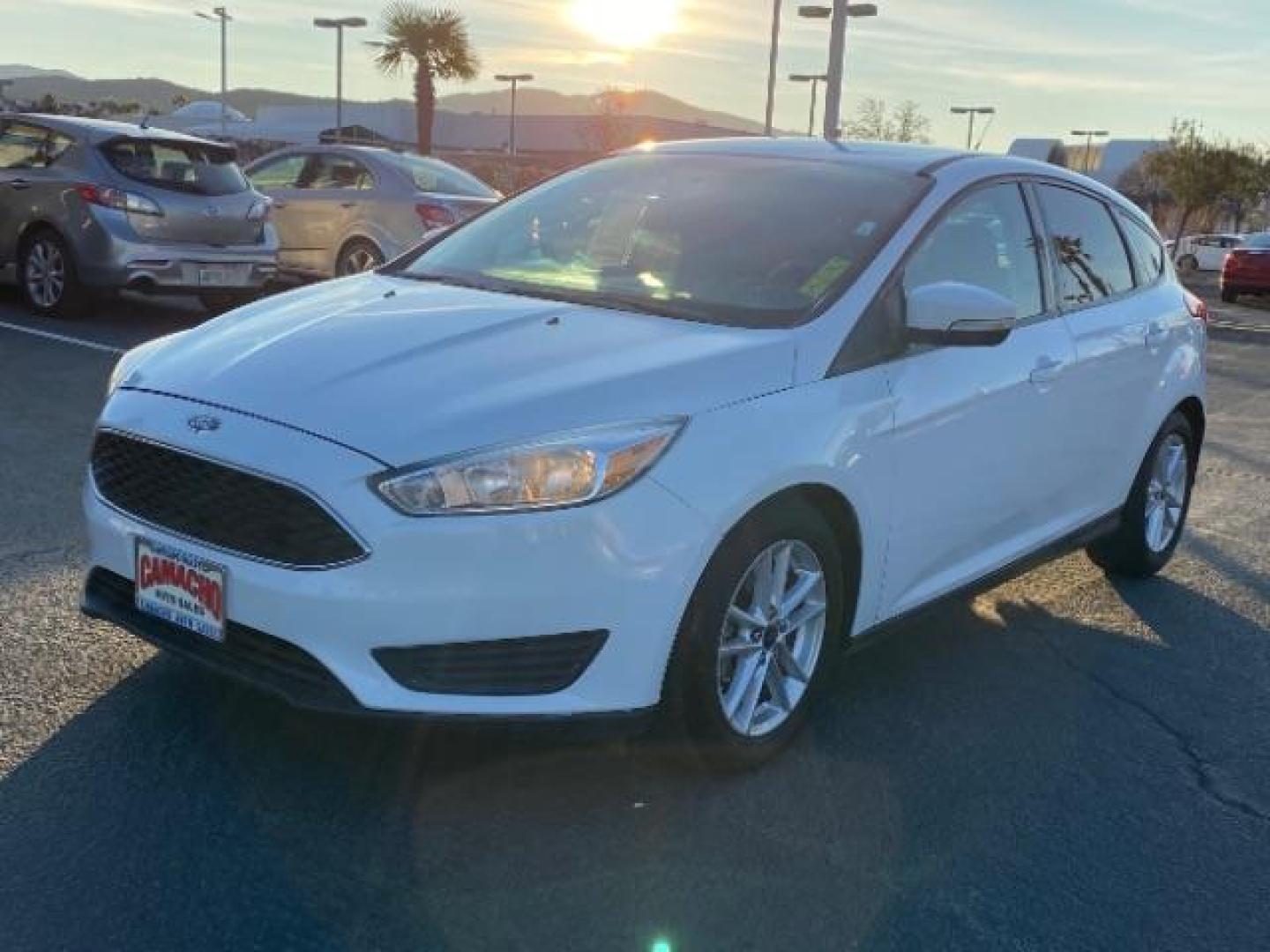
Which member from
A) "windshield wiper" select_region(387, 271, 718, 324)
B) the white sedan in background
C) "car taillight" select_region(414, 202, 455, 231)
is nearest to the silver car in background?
"car taillight" select_region(414, 202, 455, 231)

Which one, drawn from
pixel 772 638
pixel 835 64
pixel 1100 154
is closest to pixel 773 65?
pixel 835 64

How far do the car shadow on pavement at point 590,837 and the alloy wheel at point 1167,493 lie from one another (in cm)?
165

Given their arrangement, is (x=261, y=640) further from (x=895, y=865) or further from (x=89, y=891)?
(x=895, y=865)

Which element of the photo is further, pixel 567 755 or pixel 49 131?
pixel 49 131

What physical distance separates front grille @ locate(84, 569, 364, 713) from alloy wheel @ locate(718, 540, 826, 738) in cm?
94

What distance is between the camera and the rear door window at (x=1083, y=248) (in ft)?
15.6

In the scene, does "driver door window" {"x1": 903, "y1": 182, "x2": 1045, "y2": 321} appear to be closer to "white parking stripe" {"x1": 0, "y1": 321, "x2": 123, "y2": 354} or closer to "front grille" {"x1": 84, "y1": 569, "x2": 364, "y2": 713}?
"front grille" {"x1": 84, "y1": 569, "x2": 364, "y2": 713}

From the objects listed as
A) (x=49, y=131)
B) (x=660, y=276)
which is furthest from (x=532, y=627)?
(x=49, y=131)

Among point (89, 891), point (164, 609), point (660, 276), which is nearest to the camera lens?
point (89, 891)

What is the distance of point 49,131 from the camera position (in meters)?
10.5

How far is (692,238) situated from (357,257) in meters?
8.46

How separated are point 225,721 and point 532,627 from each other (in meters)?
1.10

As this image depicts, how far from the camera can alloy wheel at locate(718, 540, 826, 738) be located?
341 cm

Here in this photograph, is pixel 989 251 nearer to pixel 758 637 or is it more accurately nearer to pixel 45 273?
pixel 758 637
